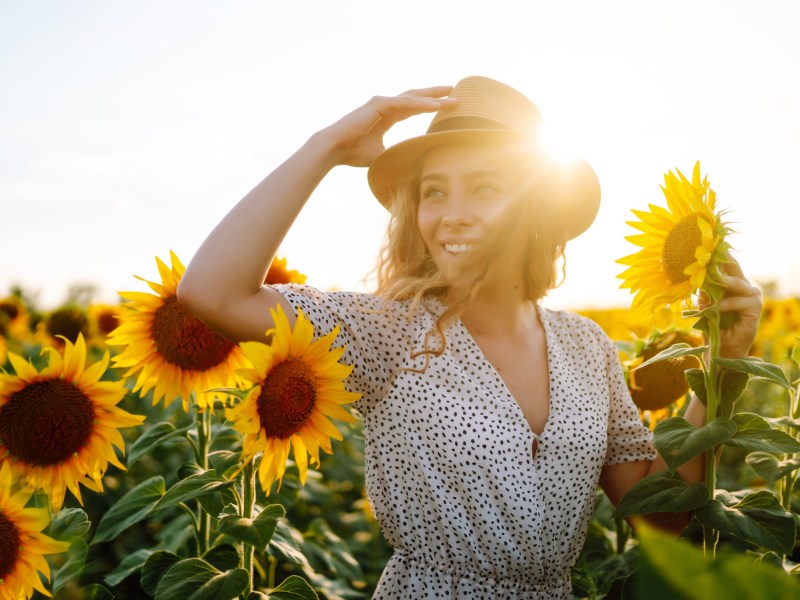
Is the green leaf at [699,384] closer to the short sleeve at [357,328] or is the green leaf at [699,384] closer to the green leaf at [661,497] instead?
the green leaf at [661,497]

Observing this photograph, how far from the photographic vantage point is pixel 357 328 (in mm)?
1887

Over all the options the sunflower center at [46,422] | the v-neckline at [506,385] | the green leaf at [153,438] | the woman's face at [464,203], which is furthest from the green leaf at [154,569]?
the woman's face at [464,203]

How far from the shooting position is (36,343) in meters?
3.99

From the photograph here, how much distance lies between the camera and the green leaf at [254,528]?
1339mm

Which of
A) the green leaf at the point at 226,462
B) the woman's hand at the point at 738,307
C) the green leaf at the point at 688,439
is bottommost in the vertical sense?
the green leaf at the point at 226,462

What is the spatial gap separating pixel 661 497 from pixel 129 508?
Answer: 1334 mm

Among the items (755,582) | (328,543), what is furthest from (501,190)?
(755,582)

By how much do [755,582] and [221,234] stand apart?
1437mm

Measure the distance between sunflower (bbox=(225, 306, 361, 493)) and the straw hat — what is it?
80cm

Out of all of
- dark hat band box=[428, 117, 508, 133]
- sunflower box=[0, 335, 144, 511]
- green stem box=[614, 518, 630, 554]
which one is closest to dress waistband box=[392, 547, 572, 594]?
green stem box=[614, 518, 630, 554]

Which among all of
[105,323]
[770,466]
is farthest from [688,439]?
[105,323]

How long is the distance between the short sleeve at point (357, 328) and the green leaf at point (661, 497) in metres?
0.74

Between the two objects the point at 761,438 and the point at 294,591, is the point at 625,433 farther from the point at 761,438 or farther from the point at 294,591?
the point at 294,591

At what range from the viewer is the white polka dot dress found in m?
1.90
